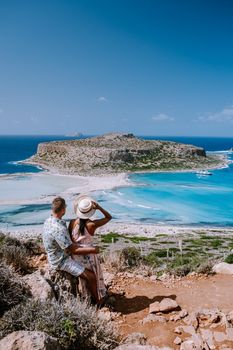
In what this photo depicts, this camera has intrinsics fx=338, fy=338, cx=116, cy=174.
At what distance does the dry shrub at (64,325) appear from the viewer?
3.89 metres

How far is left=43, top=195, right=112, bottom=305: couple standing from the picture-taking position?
5.54 meters

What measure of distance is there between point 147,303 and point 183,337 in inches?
57.0

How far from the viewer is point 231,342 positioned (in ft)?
17.0

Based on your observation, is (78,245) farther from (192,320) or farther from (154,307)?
(192,320)

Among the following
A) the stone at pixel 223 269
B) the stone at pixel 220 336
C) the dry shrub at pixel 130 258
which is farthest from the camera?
the dry shrub at pixel 130 258

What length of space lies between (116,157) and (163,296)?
93996mm

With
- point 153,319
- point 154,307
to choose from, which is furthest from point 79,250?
point 154,307

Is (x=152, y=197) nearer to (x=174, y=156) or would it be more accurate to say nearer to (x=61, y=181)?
(x=61, y=181)

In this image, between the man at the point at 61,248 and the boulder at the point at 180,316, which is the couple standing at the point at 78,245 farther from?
the boulder at the point at 180,316

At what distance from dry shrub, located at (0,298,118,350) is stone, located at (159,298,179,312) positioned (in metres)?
2.07

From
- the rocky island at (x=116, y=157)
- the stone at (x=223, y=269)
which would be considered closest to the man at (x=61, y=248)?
the stone at (x=223, y=269)

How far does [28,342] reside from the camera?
3.23 m

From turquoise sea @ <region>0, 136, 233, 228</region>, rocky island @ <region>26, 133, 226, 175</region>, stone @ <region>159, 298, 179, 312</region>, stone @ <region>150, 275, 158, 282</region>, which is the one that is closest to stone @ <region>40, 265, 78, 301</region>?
stone @ <region>159, 298, 179, 312</region>

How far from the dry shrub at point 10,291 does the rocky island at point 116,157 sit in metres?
83.1
